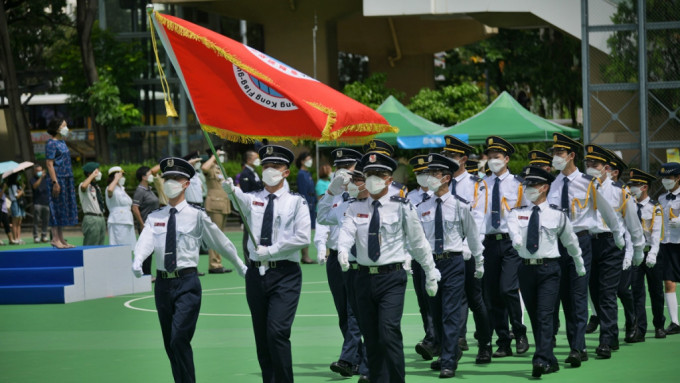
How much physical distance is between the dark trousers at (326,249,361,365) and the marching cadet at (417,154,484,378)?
889 mm

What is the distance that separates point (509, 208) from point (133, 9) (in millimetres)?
30442

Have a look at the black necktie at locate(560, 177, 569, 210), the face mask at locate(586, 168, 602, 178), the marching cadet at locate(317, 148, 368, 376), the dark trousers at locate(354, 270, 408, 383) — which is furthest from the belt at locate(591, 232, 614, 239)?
the dark trousers at locate(354, 270, 408, 383)

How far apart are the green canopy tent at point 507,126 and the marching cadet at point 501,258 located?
543 inches

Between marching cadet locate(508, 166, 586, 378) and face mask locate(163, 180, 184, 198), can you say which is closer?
face mask locate(163, 180, 184, 198)

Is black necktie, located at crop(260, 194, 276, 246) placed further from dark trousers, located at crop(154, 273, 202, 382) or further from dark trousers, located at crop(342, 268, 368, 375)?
dark trousers, located at crop(342, 268, 368, 375)

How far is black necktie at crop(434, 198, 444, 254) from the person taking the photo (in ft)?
38.1

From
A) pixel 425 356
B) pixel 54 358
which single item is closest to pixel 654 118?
pixel 425 356

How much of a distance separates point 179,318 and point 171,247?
638mm

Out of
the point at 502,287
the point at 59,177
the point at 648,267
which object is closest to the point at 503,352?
the point at 502,287

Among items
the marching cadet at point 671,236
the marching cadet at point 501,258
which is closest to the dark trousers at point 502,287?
the marching cadet at point 501,258

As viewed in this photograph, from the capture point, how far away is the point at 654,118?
1026 inches

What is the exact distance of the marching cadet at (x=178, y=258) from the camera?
971 centimetres

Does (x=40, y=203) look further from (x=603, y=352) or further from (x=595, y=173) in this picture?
(x=603, y=352)

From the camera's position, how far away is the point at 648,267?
46.2 ft
